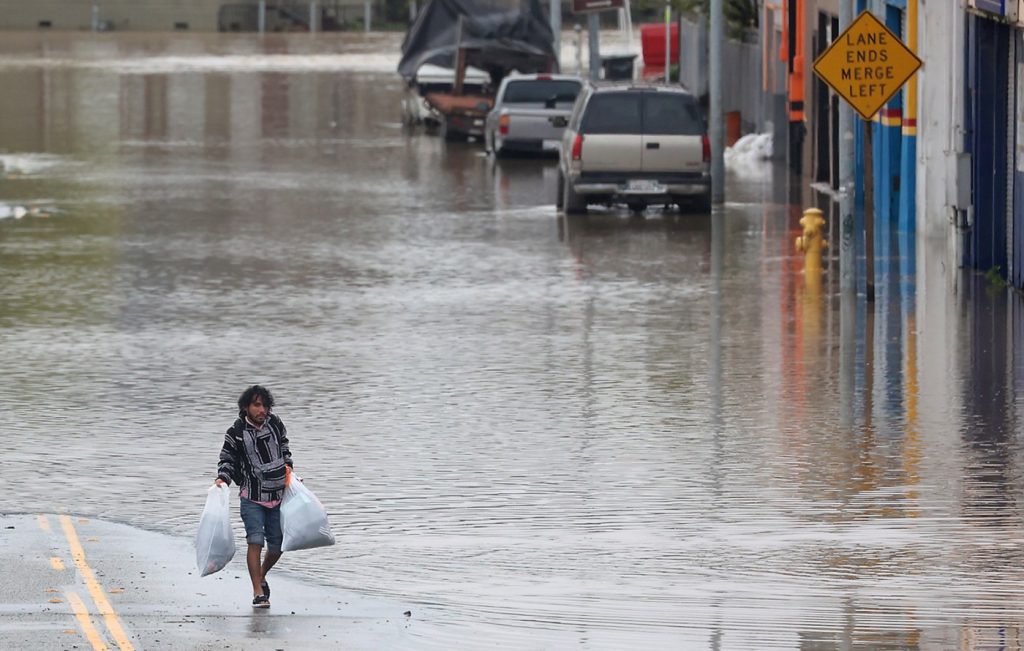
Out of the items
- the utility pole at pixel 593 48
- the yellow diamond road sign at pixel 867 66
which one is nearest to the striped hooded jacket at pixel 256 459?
the yellow diamond road sign at pixel 867 66

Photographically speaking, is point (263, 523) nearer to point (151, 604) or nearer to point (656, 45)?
point (151, 604)

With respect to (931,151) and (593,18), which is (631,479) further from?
(593,18)

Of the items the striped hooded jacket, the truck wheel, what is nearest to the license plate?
the truck wheel

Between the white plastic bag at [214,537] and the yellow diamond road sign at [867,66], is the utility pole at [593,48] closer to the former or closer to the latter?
the yellow diamond road sign at [867,66]

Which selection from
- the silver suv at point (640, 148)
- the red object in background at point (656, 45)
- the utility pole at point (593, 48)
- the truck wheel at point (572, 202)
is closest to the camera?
the silver suv at point (640, 148)

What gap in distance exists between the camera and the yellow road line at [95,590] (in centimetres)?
948

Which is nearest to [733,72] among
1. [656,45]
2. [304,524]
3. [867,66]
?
[656,45]

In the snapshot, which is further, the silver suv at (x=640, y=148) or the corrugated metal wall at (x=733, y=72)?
the corrugated metal wall at (x=733, y=72)

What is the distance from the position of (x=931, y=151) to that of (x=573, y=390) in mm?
10355

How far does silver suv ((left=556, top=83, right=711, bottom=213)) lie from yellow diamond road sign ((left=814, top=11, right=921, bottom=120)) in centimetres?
946

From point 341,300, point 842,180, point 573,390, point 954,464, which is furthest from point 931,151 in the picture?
point 954,464

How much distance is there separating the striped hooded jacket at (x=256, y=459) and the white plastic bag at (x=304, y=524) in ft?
0.39

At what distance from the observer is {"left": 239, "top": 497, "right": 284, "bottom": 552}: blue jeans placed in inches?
404

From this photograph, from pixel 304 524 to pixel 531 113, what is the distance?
101 feet
